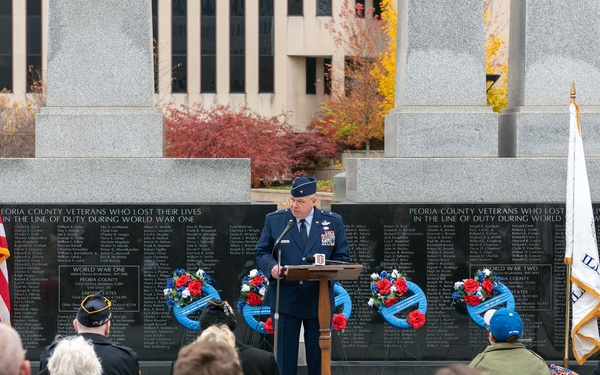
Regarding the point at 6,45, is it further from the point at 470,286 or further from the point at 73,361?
the point at 73,361

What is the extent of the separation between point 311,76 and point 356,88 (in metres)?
6.30

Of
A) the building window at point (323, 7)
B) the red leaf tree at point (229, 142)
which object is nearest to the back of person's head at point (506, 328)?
the red leaf tree at point (229, 142)

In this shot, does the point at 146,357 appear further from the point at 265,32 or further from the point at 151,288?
the point at 265,32

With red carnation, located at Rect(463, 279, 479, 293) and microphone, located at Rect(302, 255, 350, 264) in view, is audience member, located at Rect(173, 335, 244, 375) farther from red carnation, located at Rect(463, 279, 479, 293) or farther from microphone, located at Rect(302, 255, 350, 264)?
red carnation, located at Rect(463, 279, 479, 293)

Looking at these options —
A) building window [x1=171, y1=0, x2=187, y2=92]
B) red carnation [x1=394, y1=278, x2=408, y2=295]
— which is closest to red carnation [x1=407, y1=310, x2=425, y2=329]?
red carnation [x1=394, y1=278, x2=408, y2=295]

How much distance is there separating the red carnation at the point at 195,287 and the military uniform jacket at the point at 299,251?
125 centimetres

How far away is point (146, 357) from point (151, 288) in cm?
73

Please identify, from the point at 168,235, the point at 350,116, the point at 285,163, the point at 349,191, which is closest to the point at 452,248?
the point at 349,191

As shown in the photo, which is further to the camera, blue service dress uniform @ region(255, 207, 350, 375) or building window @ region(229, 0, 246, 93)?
building window @ region(229, 0, 246, 93)

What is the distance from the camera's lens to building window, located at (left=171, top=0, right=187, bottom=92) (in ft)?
148

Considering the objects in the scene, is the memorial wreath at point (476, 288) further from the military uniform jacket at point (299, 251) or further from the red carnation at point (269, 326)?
the red carnation at point (269, 326)

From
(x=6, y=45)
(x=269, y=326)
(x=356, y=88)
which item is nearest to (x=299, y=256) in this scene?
(x=269, y=326)

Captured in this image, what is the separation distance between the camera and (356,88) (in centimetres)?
4053

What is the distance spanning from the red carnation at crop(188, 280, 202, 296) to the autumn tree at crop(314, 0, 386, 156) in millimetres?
28118
